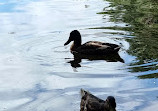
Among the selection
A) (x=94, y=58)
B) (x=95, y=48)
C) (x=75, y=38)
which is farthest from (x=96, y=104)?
(x=75, y=38)

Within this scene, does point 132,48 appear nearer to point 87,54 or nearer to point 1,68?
point 87,54

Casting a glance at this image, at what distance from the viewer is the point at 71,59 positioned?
1111 cm

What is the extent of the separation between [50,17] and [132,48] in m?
5.68

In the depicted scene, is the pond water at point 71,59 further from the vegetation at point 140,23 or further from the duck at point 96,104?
the duck at point 96,104

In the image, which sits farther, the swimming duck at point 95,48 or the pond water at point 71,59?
the swimming duck at point 95,48

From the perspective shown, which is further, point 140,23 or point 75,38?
point 140,23

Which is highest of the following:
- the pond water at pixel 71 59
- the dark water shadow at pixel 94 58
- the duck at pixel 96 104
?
the duck at pixel 96 104

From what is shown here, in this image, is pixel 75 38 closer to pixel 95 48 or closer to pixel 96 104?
pixel 95 48

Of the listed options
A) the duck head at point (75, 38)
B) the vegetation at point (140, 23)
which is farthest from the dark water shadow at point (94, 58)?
the duck head at point (75, 38)

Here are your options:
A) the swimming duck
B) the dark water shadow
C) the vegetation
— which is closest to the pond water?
the vegetation

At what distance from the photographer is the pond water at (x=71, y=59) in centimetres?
796

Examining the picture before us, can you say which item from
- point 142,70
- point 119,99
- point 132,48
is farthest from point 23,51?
point 119,99

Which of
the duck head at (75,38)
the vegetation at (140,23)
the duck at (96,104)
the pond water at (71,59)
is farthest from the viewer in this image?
the duck head at (75,38)

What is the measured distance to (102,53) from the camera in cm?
1137
